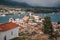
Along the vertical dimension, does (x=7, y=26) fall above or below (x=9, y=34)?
above

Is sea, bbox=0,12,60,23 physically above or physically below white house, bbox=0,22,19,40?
above

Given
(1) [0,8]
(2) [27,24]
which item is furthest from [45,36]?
(1) [0,8]

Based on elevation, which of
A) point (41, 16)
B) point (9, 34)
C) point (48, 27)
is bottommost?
point (9, 34)

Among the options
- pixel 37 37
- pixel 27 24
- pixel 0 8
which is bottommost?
pixel 37 37

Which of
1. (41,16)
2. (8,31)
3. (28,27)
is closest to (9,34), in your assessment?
(8,31)

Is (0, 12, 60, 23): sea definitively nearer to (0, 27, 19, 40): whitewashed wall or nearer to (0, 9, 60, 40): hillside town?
(0, 9, 60, 40): hillside town

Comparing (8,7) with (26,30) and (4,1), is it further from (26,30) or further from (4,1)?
(26,30)

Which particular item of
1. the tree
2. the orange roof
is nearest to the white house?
the orange roof

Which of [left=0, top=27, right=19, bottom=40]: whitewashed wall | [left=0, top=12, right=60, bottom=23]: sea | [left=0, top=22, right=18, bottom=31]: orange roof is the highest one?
[left=0, top=12, right=60, bottom=23]: sea

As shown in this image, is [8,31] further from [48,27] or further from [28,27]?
[48,27]
